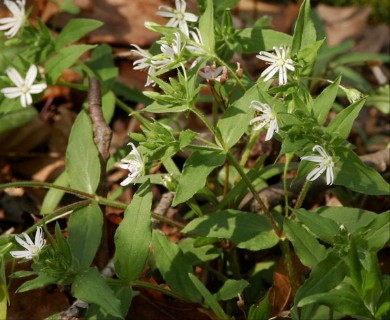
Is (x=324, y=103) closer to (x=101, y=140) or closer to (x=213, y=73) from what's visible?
(x=213, y=73)

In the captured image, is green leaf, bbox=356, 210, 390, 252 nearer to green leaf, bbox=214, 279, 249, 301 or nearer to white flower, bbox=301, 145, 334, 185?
white flower, bbox=301, 145, 334, 185

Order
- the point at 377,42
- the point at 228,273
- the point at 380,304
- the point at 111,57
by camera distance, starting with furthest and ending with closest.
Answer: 1. the point at 377,42
2. the point at 111,57
3. the point at 228,273
4. the point at 380,304

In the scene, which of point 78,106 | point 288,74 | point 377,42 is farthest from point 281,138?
point 377,42

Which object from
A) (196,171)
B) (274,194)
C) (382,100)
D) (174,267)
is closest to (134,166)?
(196,171)

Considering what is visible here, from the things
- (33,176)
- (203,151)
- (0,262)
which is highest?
(203,151)

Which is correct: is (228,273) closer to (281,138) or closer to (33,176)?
(281,138)

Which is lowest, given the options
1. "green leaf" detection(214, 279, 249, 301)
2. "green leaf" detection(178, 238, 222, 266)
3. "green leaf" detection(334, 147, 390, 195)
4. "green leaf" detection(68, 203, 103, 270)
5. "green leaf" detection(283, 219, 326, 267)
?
"green leaf" detection(178, 238, 222, 266)

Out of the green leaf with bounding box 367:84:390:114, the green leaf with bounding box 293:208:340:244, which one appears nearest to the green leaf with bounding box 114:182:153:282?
the green leaf with bounding box 293:208:340:244
